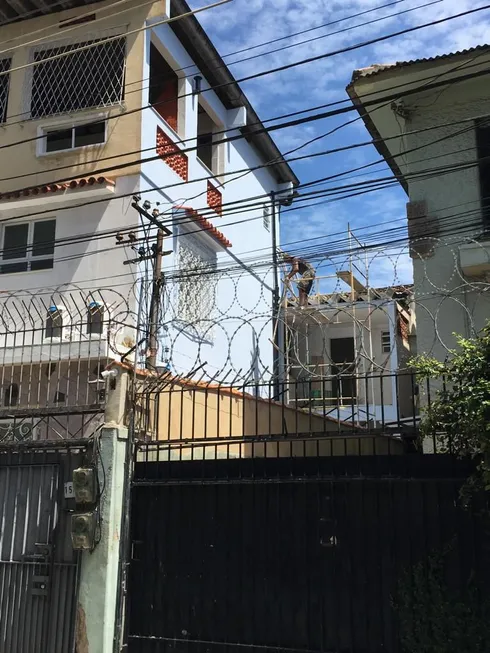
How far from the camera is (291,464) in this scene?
5.70m

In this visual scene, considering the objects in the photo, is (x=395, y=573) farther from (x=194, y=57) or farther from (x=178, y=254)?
(x=194, y=57)

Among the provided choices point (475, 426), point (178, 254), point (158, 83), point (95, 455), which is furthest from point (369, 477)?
point (158, 83)

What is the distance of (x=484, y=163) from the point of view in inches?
386

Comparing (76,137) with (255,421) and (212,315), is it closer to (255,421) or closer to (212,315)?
(212,315)

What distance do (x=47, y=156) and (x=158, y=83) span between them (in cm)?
298

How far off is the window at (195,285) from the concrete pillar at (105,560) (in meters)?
5.79

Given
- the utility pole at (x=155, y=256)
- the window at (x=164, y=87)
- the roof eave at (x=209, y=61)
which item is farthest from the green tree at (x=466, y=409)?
the window at (x=164, y=87)

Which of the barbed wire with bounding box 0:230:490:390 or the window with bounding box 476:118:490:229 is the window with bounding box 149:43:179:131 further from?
the window with bounding box 476:118:490:229

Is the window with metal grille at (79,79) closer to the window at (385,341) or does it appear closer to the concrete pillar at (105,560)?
the concrete pillar at (105,560)

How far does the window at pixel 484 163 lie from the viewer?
9.47 meters

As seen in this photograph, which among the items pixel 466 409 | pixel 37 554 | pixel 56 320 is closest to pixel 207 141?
pixel 56 320

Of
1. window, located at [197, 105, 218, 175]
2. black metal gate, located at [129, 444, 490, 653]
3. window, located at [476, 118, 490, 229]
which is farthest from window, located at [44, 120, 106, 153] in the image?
black metal gate, located at [129, 444, 490, 653]

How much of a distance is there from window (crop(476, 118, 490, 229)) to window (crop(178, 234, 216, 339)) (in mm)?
4939

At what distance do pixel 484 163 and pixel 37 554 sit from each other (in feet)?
27.3
